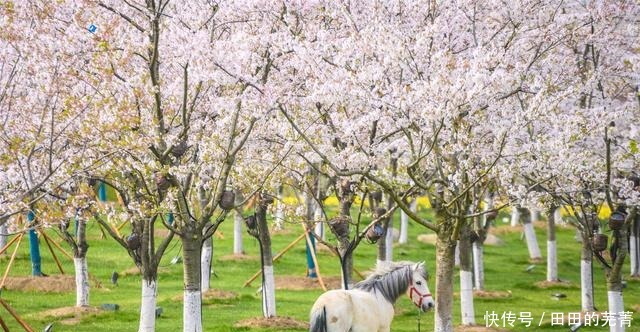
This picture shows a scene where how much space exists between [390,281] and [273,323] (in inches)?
403

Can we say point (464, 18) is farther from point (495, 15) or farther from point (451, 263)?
point (451, 263)

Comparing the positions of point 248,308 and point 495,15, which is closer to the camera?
point 495,15

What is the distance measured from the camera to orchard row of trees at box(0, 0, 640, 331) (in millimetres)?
21219

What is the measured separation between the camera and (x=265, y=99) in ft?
71.8

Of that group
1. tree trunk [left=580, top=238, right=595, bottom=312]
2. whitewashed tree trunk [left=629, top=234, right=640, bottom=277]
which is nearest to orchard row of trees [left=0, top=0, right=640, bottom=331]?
tree trunk [left=580, top=238, right=595, bottom=312]

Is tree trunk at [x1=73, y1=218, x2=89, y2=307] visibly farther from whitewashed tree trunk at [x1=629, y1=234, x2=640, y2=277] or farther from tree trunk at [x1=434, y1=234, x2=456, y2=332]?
whitewashed tree trunk at [x1=629, y1=234, x2=640, y2=277]

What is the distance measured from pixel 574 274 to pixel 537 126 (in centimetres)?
2003

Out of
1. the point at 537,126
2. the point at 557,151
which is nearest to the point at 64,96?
the point at 557,151

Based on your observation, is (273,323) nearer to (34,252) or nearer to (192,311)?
(192,311)

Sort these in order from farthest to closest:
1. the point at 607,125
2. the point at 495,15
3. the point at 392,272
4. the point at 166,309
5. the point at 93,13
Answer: the point at 166,309 < the point at 495,15 < the point at 607,125 < the point at 93,13 < the point at 392,272

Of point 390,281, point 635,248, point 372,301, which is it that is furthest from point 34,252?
point 635,248

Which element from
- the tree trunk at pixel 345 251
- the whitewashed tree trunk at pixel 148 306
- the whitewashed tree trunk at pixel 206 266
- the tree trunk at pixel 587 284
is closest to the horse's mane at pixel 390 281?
the tree trunk at pixel 345 251

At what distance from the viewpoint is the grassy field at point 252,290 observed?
3172cm

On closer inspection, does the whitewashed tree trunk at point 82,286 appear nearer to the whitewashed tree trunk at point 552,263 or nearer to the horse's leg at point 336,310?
the horse's leg at point 336,310
